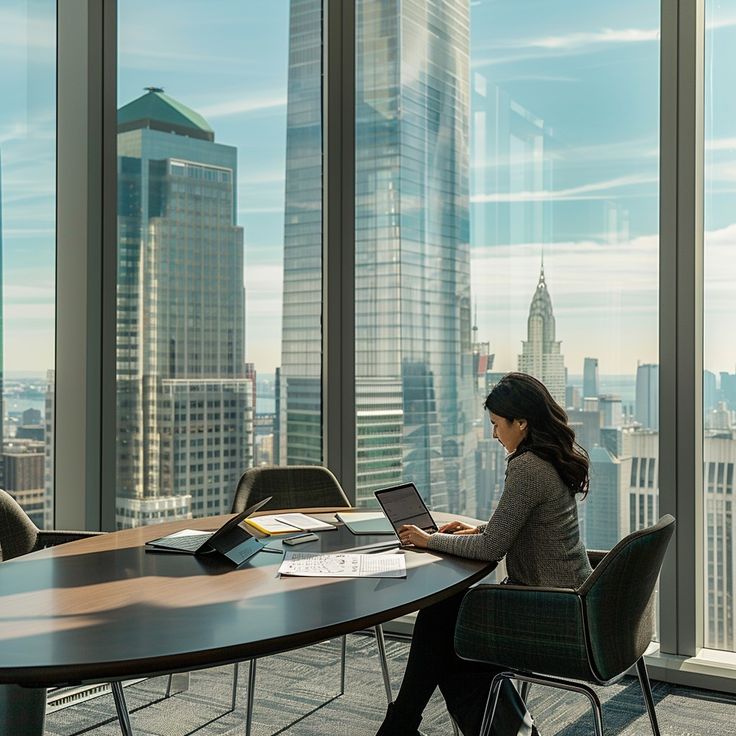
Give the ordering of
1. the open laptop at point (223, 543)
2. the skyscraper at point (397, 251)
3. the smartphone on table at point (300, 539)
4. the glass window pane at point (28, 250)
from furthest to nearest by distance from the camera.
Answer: the skyscraper at point (397, 251) → the glass window pane at point (28, 250) → the smartphone on table at point (300, 539) → the open laptop at point (223, 543)

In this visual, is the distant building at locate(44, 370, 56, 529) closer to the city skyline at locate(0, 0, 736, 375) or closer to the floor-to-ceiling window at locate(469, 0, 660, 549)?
the city skyline at locate(0, 0, 736, 375)

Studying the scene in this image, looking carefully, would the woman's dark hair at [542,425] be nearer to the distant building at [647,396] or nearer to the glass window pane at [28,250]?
the distant building at [647,396]

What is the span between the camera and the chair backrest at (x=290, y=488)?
11.5ft

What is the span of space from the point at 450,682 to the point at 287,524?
762 mm

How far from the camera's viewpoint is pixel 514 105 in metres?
3.98

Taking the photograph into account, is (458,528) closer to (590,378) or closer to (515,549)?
(515,549)

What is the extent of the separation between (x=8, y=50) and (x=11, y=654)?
2798 mm

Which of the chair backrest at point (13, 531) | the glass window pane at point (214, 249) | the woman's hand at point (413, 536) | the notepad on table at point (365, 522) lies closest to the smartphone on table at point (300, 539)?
the notepad on table at point (365, 522)

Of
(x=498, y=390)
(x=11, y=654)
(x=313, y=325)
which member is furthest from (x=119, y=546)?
(x=313, y=325)

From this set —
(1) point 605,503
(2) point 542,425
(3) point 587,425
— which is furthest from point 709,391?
(2) point 542,425

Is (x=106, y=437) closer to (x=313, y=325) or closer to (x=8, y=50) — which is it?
(x=313, y=325)

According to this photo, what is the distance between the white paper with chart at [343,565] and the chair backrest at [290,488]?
1.12m

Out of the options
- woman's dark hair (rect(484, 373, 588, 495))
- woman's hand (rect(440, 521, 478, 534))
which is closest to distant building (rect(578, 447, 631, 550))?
woman's hand (rect(440, 521, 478, 534))

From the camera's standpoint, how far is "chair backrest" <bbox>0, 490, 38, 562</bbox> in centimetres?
279
